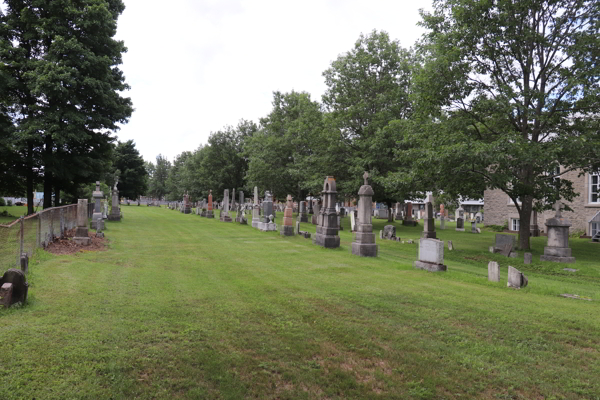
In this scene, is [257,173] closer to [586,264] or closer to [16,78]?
[16,78]

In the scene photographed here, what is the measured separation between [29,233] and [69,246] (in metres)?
3.34

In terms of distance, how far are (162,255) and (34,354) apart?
8.39m

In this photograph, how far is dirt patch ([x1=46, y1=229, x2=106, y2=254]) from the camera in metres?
11.7

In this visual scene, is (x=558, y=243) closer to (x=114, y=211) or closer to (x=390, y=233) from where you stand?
(x=390, y=233)

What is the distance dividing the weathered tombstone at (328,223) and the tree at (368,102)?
9.58 m

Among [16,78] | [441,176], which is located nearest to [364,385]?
[441,176]

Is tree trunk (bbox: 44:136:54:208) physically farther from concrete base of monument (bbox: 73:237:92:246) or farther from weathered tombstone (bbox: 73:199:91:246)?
concrete base of monument (bbox: 73:237:92:246)

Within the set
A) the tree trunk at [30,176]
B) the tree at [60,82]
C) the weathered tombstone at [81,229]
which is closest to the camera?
the weathered tombstone at [81,229]

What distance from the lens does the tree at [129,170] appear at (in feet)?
214

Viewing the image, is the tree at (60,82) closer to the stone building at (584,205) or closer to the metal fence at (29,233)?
the metal fence at (29,233)

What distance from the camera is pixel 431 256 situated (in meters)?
10.8

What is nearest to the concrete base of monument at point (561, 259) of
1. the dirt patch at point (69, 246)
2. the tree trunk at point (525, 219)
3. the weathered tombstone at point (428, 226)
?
the tree trunk at point (525, 219)

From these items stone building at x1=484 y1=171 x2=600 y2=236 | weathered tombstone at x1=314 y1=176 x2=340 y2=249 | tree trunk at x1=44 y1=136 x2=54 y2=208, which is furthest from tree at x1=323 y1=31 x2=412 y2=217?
tree trunk at x1=44 y1=136 x2=54 y2=208

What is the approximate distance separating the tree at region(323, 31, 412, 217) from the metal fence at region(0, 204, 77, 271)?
Answer: 17.8 m
